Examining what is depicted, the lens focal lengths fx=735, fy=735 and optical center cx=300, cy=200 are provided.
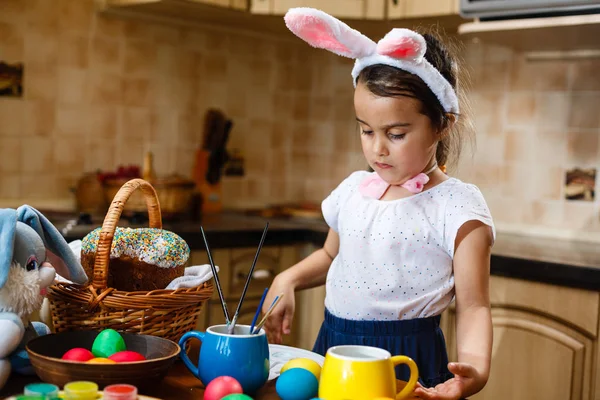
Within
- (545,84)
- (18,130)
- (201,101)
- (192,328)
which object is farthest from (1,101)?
(545,84)

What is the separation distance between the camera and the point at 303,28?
107 cm

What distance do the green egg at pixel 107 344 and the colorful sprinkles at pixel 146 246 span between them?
0.59ft

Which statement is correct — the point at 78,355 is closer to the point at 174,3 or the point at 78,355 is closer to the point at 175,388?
the point at 175,388

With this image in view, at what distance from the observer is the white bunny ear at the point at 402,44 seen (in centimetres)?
107

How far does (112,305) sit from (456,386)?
47 cm

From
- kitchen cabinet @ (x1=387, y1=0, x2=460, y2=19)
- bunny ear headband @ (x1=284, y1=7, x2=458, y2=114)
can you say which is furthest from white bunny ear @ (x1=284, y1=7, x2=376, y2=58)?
kitchen cabinet @ (x1=387, y1=0, x2=460, y2=19)

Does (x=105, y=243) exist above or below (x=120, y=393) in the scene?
above

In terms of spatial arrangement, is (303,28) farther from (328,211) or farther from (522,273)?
(522,273)

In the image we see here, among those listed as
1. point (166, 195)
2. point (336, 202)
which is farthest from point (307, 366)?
point (166, 195)

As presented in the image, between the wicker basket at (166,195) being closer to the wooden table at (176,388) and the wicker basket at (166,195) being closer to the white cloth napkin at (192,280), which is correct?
the white cloth napkin at (192,280)

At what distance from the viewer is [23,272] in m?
0.95

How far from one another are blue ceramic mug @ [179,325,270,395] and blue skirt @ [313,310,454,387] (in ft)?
1.40

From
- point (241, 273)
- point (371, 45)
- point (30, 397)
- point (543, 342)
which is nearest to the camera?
point (30, 397)

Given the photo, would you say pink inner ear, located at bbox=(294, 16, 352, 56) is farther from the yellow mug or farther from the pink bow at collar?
the yellow mug
